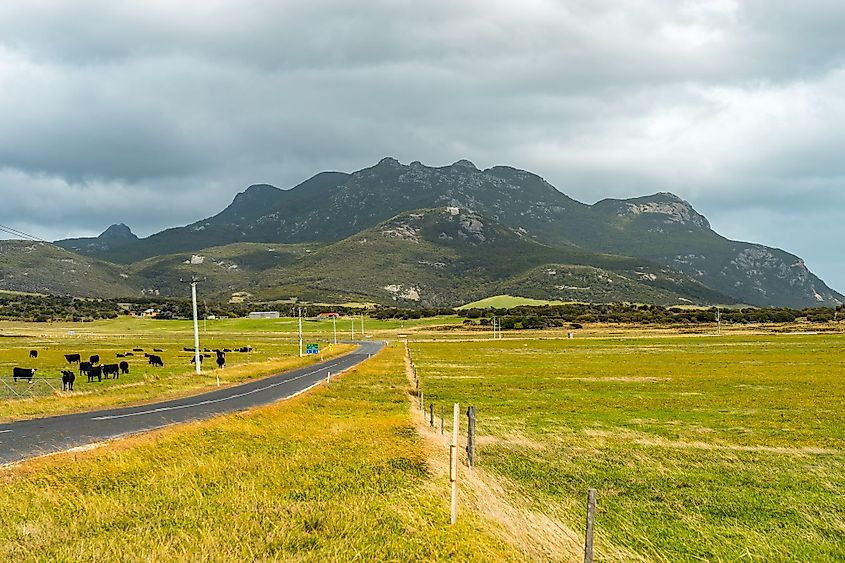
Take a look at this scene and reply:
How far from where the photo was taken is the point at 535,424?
108 ft

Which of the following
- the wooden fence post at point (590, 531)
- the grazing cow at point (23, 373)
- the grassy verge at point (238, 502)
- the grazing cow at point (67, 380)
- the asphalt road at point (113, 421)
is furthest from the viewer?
the grazing cow at point (23, 373)

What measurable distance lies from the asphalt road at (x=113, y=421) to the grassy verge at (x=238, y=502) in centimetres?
419

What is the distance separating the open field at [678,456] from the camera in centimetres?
1581

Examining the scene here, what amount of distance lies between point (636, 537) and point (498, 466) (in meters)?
7.41

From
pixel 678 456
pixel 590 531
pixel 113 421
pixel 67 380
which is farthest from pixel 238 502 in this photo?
pixel 67 380

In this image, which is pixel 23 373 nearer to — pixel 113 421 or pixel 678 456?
pixel 113 421

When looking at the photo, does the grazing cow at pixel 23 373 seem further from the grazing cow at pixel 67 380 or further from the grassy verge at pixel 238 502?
the grassy verge at pixel 238 502

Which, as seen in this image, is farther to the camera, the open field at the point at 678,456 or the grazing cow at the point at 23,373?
the grazing cow at the point at 23,373

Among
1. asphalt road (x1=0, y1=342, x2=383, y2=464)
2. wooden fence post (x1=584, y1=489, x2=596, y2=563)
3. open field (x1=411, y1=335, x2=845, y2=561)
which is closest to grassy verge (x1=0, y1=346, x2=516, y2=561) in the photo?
wooden fence post (x1=584, y1=489, x2=596, y2=563)

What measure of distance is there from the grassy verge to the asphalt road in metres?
4.19

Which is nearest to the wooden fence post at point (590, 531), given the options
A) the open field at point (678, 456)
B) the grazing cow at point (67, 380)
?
the open field at point (678, 456)

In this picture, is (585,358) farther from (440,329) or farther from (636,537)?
(440,329)

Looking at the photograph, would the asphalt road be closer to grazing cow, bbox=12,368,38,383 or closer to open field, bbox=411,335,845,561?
open field, bbox=411,335,845,561

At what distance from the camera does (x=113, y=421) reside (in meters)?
30.9
